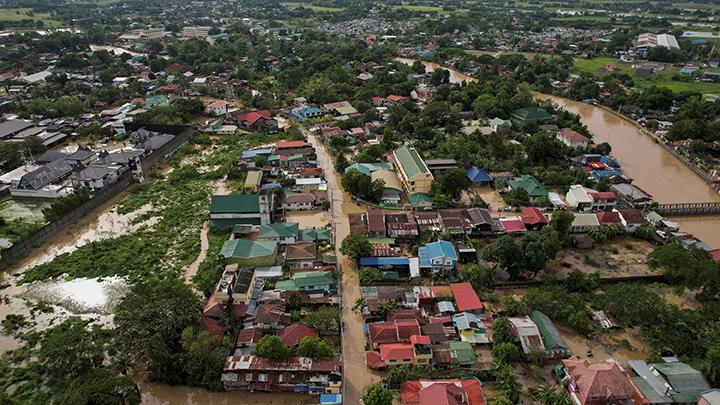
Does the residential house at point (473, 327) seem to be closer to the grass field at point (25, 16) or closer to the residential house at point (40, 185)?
the residential house at point (40, 185)

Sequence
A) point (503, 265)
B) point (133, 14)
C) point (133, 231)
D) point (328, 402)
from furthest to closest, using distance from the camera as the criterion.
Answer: point (133, 14) → point (133, 231) → point (503, 265) → point (328, 402)

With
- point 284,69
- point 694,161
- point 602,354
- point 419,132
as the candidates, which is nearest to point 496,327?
point 602,354

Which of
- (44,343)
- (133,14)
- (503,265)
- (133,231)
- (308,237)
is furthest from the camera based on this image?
(133,14)

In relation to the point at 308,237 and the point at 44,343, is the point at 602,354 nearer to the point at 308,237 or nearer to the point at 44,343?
the point at 308,237

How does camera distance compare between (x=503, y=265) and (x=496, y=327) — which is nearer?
(x=496, y=327)

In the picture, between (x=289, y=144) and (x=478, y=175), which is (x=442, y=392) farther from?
(x=289, y=144)

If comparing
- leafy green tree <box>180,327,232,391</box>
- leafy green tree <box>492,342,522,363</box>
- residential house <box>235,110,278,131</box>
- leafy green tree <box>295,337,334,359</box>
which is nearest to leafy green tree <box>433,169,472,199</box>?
leafy green tree <box>492,342,522,363</box>

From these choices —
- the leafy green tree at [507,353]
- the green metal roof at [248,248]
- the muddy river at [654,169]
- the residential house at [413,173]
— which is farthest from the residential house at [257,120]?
the leafy green tree at [507,353]
